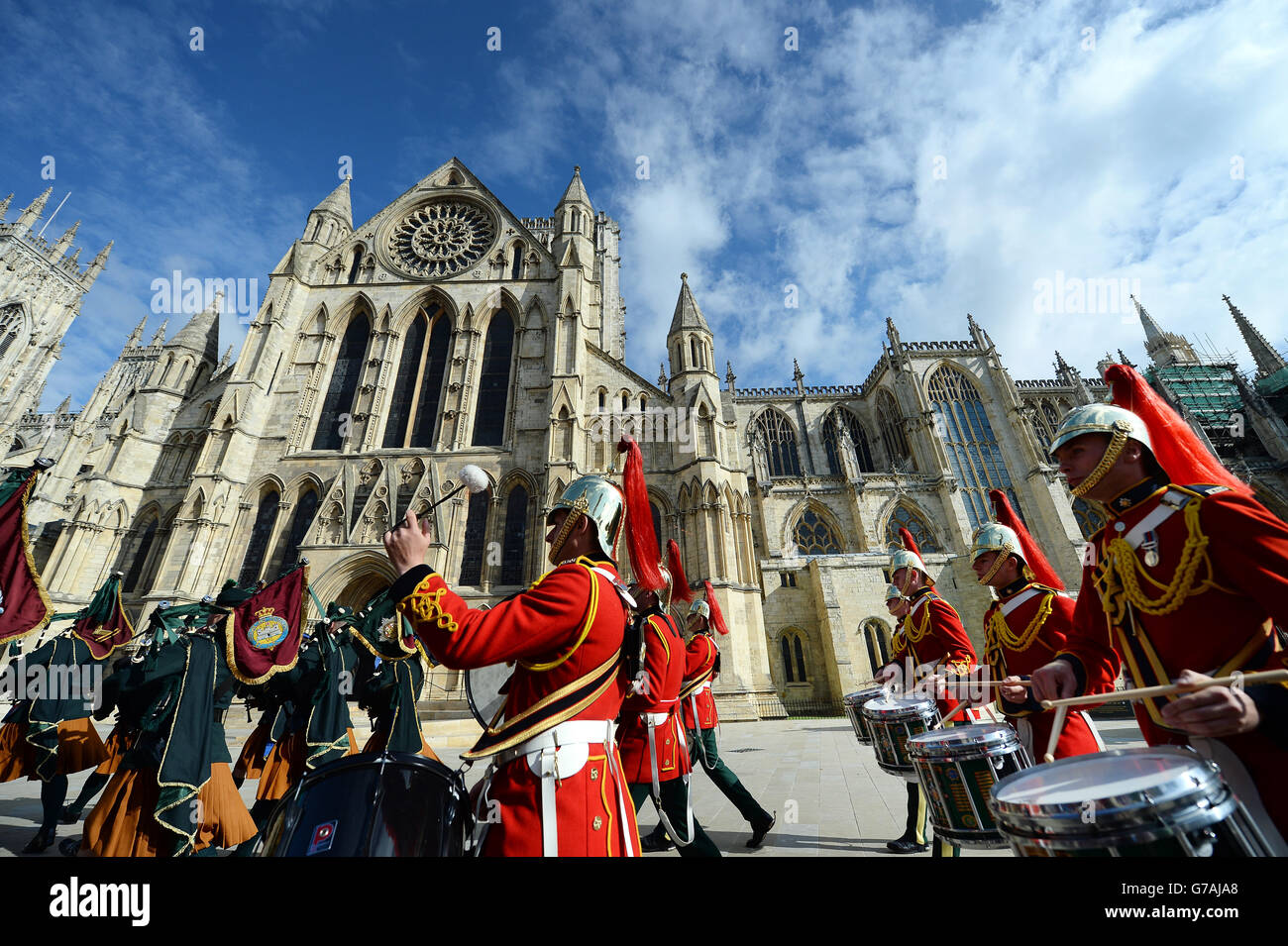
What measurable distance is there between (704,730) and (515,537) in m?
11.0

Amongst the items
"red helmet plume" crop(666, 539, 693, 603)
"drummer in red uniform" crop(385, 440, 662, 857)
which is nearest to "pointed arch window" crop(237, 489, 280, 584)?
"red helmet plume" crop(666, 539, 693, 603)

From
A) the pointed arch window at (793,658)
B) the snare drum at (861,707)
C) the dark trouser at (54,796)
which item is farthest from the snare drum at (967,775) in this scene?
the pointed arch window at (793,658)

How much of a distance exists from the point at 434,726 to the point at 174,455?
13.6 m

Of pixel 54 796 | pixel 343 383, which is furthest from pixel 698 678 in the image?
pixel 343 383

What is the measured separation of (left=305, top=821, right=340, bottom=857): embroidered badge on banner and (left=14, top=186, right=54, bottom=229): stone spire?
67.3 m

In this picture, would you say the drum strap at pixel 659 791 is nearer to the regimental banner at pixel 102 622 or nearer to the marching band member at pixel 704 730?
the marching band member at pixel 704 730

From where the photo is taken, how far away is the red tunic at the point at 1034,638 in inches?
114

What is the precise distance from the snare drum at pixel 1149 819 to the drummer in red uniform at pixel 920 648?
7.48ft

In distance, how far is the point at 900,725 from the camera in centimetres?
371

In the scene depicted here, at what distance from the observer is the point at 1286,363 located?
3253 cm

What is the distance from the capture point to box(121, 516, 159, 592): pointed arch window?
14758mm

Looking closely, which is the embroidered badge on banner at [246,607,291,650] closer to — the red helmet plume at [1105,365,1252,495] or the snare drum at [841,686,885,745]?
the snare drum at [841,686,885,745]

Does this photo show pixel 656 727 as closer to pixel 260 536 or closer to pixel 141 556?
pixel 260 536
